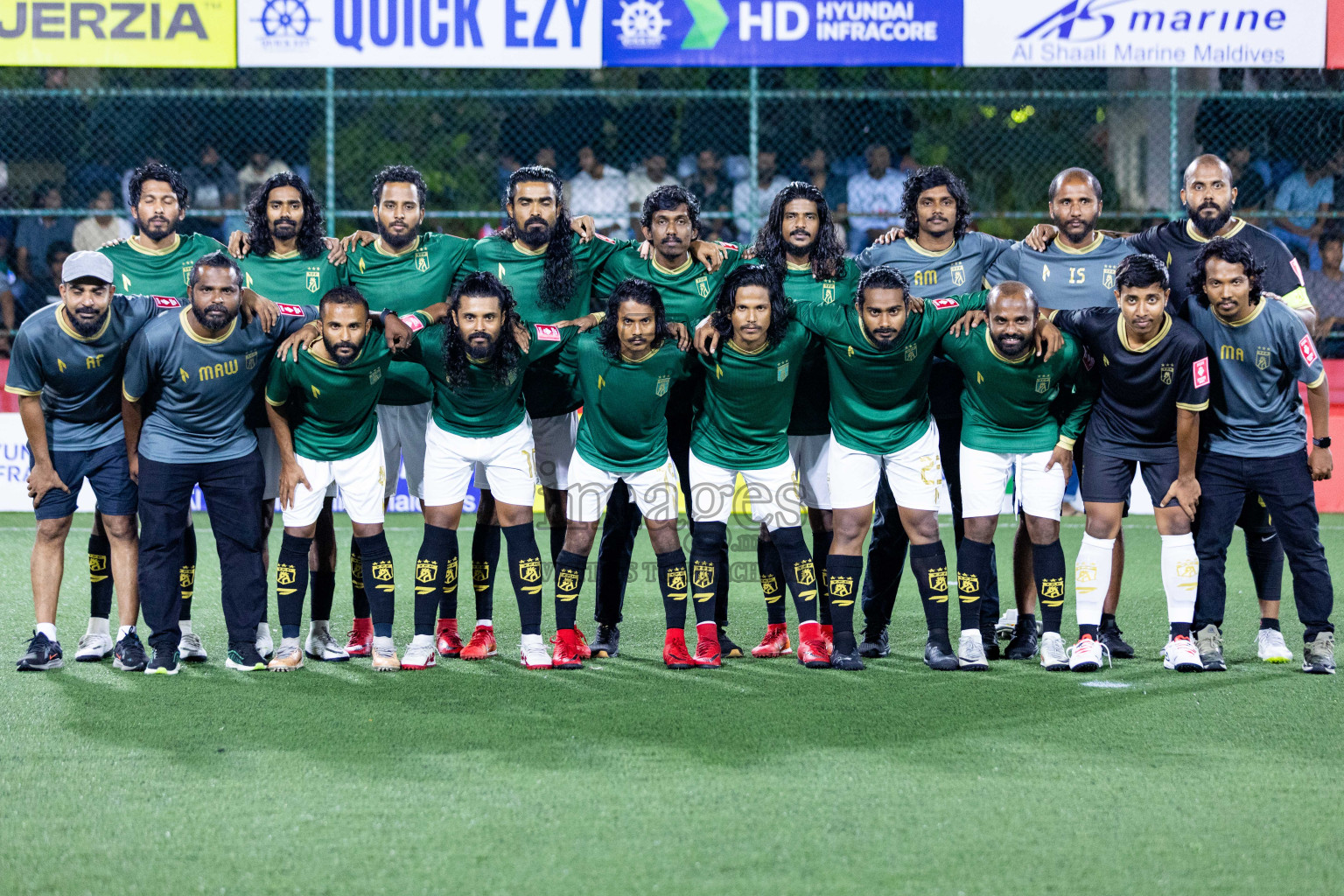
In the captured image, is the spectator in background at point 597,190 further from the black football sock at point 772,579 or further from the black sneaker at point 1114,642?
the black sneaker at point 1114,642

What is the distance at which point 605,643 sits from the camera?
6270mm

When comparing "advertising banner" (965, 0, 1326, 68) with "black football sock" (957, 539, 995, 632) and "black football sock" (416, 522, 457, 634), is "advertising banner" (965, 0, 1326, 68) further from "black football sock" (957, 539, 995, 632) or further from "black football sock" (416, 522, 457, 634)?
"black football sock" (416, 522, 457, 634)

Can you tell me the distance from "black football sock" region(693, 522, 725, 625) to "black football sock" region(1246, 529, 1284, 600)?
7.41 ft

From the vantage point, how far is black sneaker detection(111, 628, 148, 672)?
580cm

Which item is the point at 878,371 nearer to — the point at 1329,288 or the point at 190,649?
the point at 190,649

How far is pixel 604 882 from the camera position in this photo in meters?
3.46

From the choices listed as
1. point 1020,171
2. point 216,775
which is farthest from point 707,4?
point 216,775

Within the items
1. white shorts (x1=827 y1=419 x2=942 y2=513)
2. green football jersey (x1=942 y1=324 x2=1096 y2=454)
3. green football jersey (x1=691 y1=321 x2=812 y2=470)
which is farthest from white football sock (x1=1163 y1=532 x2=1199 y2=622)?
green football jersey (x1=691 y1=321 x2=812 y2=470)

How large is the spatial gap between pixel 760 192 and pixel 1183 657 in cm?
812

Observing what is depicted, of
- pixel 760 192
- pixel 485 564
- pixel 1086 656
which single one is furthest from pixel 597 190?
pixel 1086 656

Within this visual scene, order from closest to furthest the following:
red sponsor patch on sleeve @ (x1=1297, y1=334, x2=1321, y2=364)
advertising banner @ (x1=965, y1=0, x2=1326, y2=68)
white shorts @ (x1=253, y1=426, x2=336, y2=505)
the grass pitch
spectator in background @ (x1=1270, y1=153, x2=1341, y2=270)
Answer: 1. the grass pitch
2. red sponsor patch on sleeve @ (x1=1297, y1=334, x2=1321, y2=364)
3. white shorts @ (x1=253, y1=426, x2=336, y2=505)
4. advertising banner @ (x1=965, y1=0, x2=1326, y2=68)
5. spectator in background @ (x1=1270, y1=153, x2=1341, y2=270)

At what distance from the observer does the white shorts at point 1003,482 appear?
5.93m

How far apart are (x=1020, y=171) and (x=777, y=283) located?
868 cm

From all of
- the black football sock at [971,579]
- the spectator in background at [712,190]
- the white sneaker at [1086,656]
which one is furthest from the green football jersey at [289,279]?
the spectator in background at [712,190]
